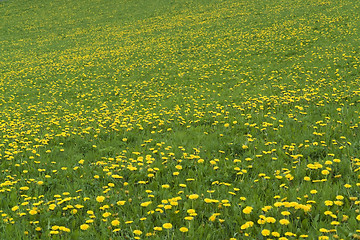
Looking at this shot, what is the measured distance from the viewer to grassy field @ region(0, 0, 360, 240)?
3.45 meters

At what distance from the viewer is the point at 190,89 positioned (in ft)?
39.0

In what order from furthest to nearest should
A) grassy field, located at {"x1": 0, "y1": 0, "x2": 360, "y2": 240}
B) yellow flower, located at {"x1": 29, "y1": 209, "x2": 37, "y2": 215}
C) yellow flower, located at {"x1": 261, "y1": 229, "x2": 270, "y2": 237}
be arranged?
yellow flower, located at {"x1": 29, "y1": 209, "x2": 37, "y2": 215}, grassy field, located at {"x1": 0, "y1": 0, "x2": 360, "y2": 240}, yellow flower, located at {"x1": 261, "y1": 229, "x2": 270, "y2": 237}

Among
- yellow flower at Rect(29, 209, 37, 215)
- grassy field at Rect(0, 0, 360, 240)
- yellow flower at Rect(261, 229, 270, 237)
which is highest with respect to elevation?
yellow flower at Rect(29, 209, 37, 215)

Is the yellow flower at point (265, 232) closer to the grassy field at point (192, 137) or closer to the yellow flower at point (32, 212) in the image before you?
the grassy field at point (192, 137)

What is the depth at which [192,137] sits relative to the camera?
21.8 feet

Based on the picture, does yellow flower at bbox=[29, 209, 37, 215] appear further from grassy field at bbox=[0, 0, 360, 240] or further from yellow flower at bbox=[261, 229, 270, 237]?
yellow flower at bbox=[261, 229, 270, 237]

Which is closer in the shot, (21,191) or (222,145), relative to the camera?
(21,191)

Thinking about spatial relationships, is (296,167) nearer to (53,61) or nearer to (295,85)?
(295,85)

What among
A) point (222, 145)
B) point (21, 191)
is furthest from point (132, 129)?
point (21, 191)

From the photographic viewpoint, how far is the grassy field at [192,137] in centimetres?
345

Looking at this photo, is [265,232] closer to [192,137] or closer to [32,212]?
[32,212]

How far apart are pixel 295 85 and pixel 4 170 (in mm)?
8741

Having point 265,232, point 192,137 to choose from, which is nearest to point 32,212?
point 265,232

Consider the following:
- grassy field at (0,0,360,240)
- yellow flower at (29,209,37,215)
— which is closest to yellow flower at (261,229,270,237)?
grassy field at (0,0,360,240)
